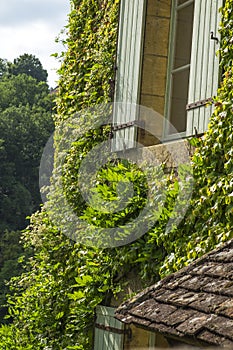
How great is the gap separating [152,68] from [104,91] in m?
0.91

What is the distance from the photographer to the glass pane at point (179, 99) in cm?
655

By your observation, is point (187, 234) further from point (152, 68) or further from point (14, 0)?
point (14, 0)

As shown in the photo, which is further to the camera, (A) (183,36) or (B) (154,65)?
(A) (183,36)

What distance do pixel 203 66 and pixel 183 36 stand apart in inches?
50.1

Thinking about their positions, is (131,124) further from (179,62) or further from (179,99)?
(179,62)

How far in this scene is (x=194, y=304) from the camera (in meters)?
3.74

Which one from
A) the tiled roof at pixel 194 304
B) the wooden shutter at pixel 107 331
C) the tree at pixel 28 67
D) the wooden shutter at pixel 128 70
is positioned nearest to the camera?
the tiled roof at pixel 194 304

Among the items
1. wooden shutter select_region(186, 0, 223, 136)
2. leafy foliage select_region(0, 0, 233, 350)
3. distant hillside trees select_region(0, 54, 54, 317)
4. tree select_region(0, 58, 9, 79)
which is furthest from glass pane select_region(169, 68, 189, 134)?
tree select_region(0, 58, 9, 79)

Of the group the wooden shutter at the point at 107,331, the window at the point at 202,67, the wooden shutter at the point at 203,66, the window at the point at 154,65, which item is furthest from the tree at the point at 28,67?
the wooden shutter at the point at 203,66

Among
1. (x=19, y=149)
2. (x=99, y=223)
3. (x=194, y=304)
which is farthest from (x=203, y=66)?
(x=19, y=149)

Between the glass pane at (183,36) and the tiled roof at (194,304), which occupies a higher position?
the glass pane at (183,36)

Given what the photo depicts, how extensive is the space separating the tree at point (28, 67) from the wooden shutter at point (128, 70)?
45.3m

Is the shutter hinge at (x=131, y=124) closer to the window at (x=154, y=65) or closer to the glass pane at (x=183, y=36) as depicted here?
the window at (x=154, y=65)

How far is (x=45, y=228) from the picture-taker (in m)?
7.97
